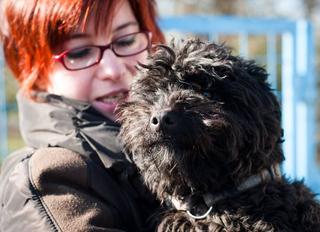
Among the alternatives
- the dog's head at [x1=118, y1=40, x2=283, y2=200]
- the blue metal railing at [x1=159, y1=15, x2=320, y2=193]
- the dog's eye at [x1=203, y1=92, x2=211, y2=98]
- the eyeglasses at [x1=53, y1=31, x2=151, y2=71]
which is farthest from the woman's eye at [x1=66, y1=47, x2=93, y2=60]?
the blue metal railing at [x1=159, y1=15, x2=320, y2=193]

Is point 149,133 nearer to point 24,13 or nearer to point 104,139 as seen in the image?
point 104,139

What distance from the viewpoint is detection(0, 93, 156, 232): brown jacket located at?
2.09m

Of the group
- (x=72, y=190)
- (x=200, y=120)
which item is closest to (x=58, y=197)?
(x=72, y=190)

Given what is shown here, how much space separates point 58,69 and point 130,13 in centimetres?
47

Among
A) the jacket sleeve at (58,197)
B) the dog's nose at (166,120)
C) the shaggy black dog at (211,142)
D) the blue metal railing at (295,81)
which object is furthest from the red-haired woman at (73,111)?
the blue metal railing at (295,81)

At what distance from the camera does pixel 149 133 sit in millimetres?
2092

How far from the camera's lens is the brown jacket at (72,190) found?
2.09 m

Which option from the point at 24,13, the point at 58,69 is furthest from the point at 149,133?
the point at 24,13

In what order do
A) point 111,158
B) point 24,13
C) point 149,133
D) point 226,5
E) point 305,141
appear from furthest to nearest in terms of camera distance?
point 226,5, point 305,141, point 24,13, point 111,158, point 149,133

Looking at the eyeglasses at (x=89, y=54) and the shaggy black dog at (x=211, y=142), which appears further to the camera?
the eyeglasses at (x=89, y=54)

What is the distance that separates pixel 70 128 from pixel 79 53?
0.42 metres

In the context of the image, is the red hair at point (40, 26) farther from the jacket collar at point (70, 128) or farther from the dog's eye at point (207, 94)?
the dog's eye at point (207, 94)

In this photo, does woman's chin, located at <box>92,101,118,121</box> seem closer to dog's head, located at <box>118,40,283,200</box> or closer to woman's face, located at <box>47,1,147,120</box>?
woman's face, located at <box>47,1,147,120</box>

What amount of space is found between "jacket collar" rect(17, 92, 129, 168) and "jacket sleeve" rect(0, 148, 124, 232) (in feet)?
0.28
